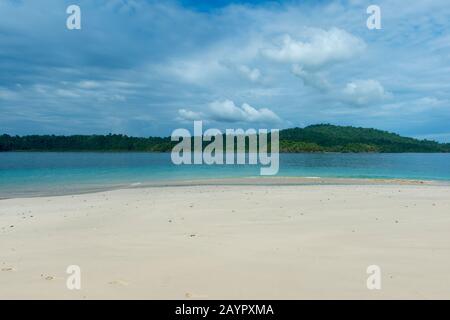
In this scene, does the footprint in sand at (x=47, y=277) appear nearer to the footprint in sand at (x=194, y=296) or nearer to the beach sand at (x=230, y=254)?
the beach sand at (x=230, y=254)

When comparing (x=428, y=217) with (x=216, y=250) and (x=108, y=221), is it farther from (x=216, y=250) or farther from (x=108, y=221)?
(x=108, y=221)

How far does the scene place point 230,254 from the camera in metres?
7.72

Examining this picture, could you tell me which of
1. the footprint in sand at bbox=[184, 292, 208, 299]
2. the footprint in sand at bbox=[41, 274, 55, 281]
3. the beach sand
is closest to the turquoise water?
the beach sand

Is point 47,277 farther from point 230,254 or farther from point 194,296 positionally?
point 230,254

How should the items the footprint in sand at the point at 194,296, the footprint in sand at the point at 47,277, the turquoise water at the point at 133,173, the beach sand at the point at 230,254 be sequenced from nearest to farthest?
the footprint in sand at the point at 194,296, the beach sand at the point at 230,254, the footprint in sand at the point at 47,277, the turquoise water at the point at 133,173

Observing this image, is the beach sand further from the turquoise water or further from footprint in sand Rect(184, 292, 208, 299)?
the turquoise water

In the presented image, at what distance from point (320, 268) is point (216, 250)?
2339mm

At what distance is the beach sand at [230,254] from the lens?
18.7ft

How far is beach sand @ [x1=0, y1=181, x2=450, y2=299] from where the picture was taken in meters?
5.70

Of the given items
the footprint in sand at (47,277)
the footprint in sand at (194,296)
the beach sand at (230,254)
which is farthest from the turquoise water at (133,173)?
the footprint in sand at (194,296)
